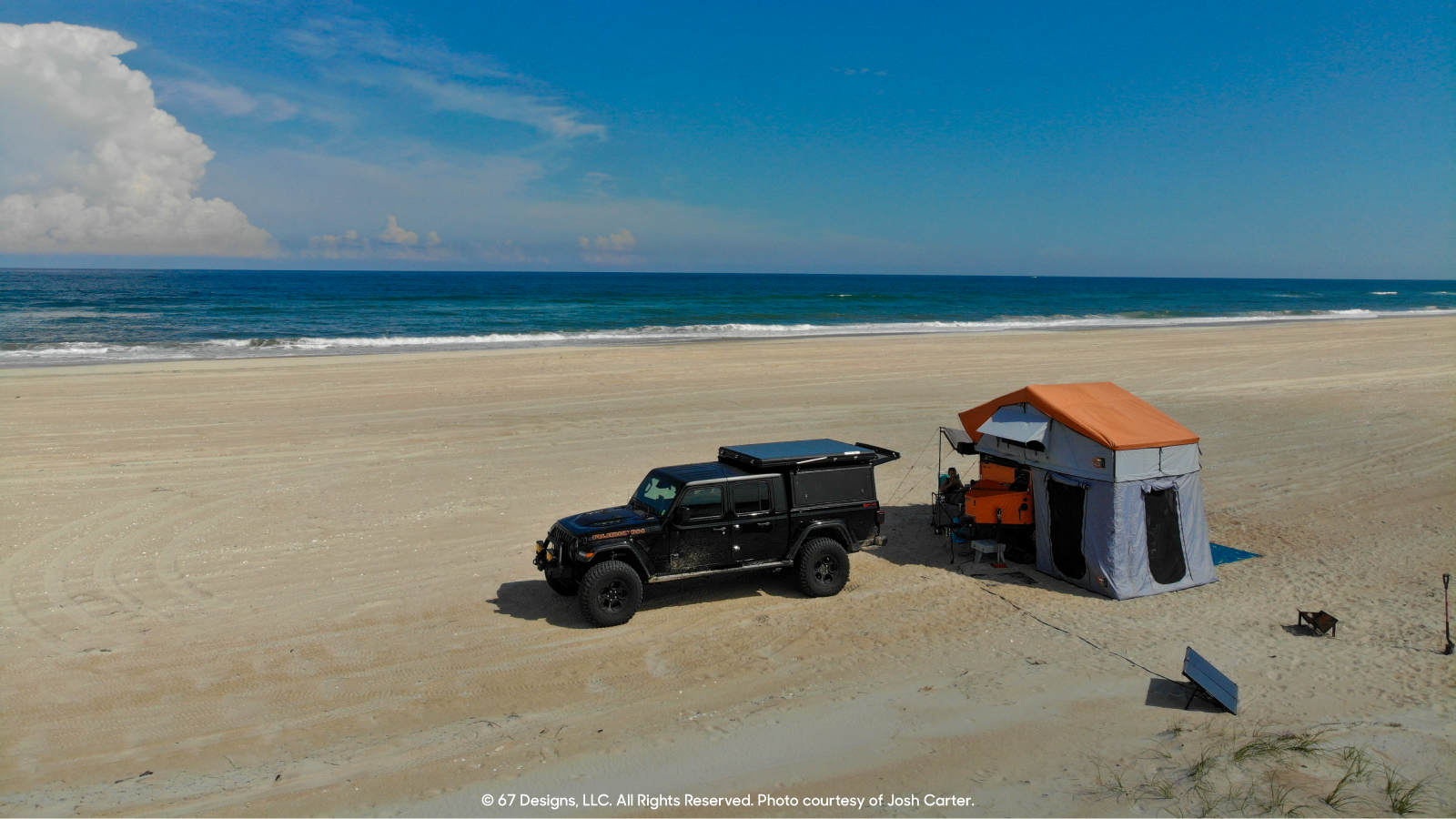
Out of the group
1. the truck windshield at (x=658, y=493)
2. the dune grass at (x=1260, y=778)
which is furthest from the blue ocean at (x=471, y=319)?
the dune grass at (x=1260, y=778)

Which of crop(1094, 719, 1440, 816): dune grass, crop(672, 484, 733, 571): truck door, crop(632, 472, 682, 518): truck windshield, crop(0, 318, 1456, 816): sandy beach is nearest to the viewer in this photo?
crop(1094, 719, 1440, 816): dune grass

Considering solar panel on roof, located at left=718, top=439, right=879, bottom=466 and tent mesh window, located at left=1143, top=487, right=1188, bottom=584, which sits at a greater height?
solar panel on roof, located at left=718, top=439, right=879, bottom=466

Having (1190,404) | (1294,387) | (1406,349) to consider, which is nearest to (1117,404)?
(1190,404)

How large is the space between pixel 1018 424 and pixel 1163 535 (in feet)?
7.15

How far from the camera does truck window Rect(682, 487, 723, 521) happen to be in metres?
9.10

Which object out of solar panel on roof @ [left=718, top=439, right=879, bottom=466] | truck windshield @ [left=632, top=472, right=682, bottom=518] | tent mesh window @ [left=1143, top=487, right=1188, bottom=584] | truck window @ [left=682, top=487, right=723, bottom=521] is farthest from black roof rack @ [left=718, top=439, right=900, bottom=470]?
tent mesh window @ [left=1143, top=487, right=1188, bottom=584]

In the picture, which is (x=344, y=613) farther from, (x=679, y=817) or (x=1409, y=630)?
(x=1409, y=630)

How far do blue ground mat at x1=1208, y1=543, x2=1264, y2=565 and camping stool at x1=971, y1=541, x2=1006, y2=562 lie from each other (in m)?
2.80

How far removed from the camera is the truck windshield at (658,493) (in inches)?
366

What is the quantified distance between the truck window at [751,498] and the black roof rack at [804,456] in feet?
0.89

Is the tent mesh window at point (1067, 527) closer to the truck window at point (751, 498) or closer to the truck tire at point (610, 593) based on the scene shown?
the truck window at point (751, 498)

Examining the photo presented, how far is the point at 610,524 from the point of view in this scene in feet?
29.5

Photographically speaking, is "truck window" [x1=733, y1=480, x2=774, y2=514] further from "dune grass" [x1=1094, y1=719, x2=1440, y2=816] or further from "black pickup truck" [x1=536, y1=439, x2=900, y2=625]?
"dune grass" [x1=1094, y1=719, x2=1440, y2=816]

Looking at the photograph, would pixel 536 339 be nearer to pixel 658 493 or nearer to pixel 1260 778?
pixel 658 493
